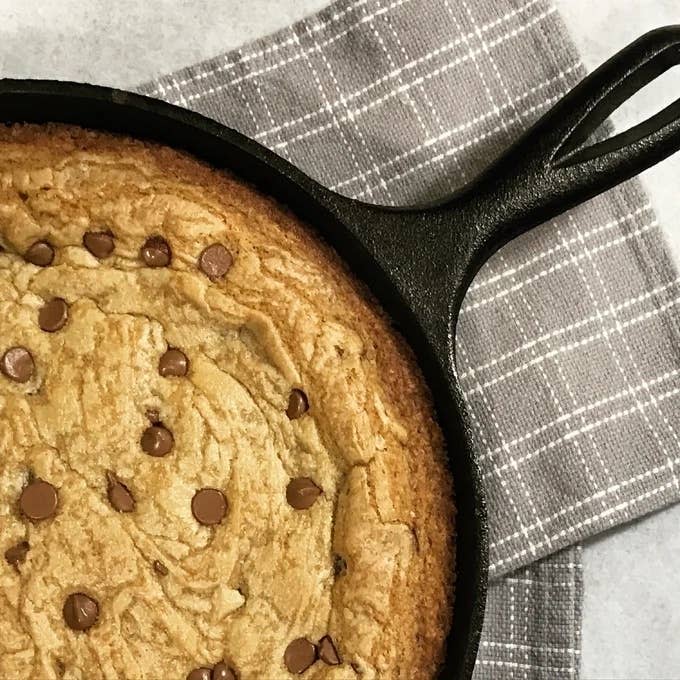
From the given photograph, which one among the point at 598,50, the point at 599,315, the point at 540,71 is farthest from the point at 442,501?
the point at 598,50

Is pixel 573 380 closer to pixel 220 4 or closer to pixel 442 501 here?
pixel 442 501

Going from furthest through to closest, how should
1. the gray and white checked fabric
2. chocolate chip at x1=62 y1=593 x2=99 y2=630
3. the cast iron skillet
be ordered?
the gray and white checked fabric
the cast iron skillet
chocolate chip at x1=62 y1=593 x2=99 y2=630

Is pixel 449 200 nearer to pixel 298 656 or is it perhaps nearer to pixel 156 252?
pixel 156 252

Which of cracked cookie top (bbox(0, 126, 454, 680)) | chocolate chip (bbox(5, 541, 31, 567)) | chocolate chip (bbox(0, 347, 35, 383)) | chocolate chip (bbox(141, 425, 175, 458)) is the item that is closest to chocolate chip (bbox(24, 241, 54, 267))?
cracked cookie top (bbox(0, 126, 454, 680))

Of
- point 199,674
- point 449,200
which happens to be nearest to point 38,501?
point 199,674

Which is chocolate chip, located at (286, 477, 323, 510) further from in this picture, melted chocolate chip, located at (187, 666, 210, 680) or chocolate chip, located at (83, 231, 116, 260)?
chocolate chip, located at (83, 231, 116, 260)

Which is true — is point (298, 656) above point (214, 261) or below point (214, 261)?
below
